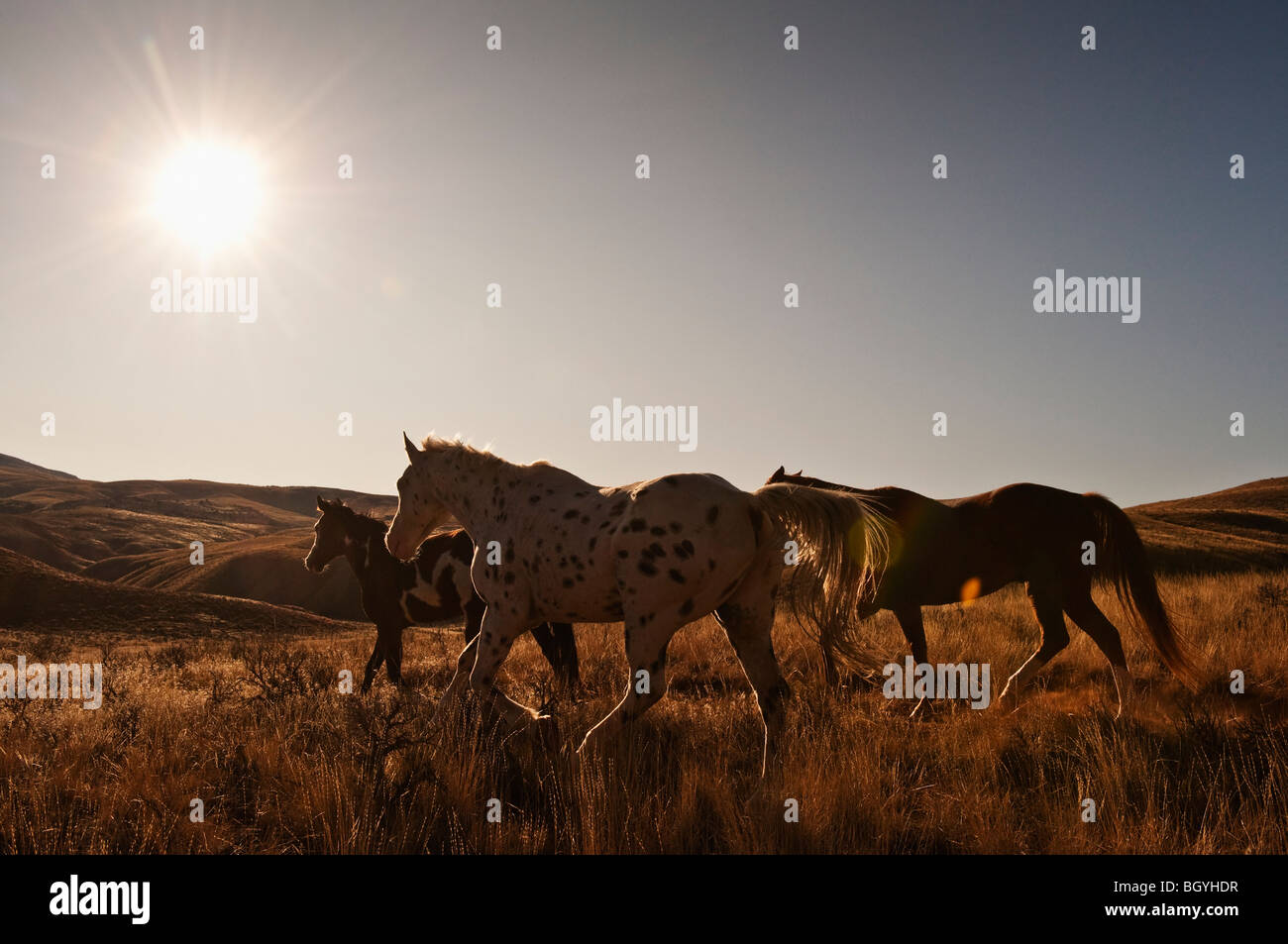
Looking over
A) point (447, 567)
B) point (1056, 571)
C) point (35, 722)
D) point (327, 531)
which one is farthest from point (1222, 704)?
point (327, 531)

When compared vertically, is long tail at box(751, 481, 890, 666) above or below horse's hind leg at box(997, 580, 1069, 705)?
above

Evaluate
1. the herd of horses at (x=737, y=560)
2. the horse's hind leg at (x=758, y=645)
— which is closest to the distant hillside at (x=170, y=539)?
the herd of horses at (x=737, y=560)

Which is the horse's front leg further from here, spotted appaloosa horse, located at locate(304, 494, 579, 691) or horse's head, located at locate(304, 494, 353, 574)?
horse's head, located at locate(304, 494, 353, 574)

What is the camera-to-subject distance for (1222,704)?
7.08 meters

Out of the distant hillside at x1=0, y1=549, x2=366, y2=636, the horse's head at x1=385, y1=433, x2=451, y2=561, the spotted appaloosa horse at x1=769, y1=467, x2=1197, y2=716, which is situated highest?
the horse's head at x1=385, y1=433, x2=451, y2=561

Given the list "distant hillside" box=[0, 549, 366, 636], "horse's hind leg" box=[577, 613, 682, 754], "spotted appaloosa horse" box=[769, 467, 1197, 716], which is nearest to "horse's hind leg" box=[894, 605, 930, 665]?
"spotted appaloosa horse" box=[769, 467, 1197, 716]

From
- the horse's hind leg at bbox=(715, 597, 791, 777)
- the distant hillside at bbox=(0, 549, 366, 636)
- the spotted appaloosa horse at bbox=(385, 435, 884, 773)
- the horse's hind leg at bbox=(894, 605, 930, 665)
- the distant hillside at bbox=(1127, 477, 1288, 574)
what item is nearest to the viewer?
the spotted appaloosa horse at bbox=(385, 435, 884, 773)

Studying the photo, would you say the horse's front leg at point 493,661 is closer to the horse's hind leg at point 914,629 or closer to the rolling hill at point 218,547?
the horse's hind leg at point 914,629

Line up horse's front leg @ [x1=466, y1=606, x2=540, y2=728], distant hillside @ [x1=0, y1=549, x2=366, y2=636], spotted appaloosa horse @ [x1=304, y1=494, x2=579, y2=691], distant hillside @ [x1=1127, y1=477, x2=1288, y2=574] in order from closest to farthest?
horse's front leg @ [x1=466, y1=606, x2=540, y2=728] < spotted appaloosa horse @ [x1=304, y1=494, x2=579, y2=691] < distant hillside @ [x1=0, y1=549, x2=366, y2=636] < distant hillside @ [x1=1127, y1=477, x2=1288, y2=574]

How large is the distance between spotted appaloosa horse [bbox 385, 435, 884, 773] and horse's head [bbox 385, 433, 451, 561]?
125cm

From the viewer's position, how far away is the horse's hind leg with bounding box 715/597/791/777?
558 cm

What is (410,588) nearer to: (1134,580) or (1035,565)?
(1035,565)

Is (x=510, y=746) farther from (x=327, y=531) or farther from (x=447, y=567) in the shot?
(x=327, y=531)
